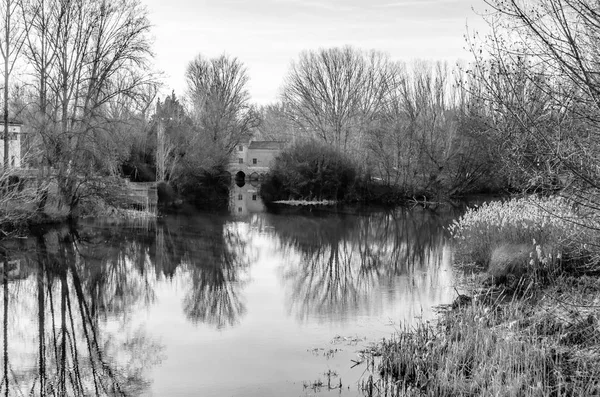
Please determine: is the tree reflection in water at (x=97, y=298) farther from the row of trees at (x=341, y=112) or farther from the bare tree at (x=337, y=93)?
the bare tree at (x=337, y=93)

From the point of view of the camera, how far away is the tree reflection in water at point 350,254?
13.5m

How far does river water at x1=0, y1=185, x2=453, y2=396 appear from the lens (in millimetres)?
8359

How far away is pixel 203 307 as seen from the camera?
12430 mm

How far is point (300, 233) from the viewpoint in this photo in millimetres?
24562

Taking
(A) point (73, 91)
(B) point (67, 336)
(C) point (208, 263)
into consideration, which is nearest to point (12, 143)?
(A) point (73, 91)

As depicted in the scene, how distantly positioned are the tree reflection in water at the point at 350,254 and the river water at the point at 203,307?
0.07m

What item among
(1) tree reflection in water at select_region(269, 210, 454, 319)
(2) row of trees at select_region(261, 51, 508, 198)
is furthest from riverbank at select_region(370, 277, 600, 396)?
(2) row of trees at select_region(261, 51, 508, 198)

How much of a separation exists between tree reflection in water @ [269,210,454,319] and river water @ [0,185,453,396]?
0.07 m

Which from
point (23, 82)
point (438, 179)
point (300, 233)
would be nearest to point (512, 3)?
point (300, 233)

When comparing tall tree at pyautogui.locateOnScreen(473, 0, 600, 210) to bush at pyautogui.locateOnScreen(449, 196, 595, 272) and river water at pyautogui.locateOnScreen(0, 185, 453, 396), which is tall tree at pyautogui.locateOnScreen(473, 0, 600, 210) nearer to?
river water at pyautogui.locateOnScreen(0, 185, 453, 396)

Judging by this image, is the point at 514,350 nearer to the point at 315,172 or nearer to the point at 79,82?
the point at 79,82

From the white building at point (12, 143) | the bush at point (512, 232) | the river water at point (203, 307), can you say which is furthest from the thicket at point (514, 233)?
the white building at point (12, 143)

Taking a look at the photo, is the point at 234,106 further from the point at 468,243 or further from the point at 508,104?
the point at 508,104

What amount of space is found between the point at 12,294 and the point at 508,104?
1113 cm
